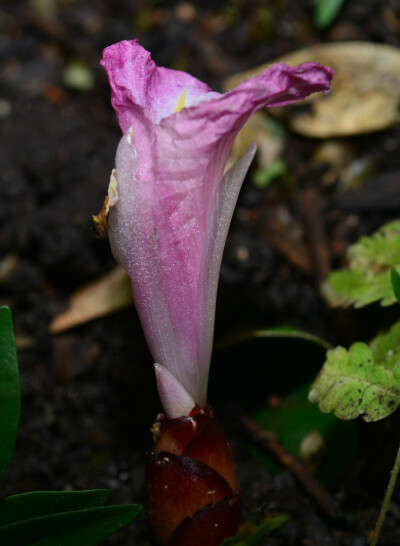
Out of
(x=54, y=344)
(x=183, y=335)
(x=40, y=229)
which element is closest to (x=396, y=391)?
(x=183, y=335)

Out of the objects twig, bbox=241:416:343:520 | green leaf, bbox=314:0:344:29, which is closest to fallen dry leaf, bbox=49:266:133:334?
twig, bbox=241:416:343:520

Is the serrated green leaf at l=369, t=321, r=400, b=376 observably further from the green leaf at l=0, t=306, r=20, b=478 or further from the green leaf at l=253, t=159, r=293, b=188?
the green leaf at l=253, t=159, r=293, b=188

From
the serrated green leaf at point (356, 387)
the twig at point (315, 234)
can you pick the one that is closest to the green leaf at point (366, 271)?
the serrated green leaf at point (356, 387)

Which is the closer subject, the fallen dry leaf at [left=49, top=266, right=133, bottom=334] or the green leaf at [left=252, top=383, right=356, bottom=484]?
the green leaf at [left=252, top=383, right=356, bottom=484]

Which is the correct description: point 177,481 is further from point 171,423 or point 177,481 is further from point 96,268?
point 96,268

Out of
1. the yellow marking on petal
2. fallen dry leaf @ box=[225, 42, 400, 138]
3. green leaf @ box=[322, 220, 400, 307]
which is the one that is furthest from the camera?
fallen dry leaf @ box=[225, 42, 400, 138]

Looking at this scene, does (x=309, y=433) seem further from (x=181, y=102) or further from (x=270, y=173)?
(x=270, y=173)

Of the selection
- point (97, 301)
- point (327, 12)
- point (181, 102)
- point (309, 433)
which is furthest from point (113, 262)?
point (327, 12)
